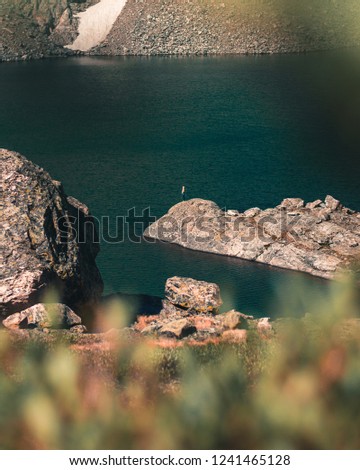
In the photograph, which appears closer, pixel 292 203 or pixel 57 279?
pixel 57 279

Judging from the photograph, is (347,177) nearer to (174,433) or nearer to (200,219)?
(200,219)

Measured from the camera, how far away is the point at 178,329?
36.5 m

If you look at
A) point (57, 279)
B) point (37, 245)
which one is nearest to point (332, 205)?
point (57, 279)

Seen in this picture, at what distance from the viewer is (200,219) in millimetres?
75625

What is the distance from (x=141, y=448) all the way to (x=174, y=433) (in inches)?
31.1

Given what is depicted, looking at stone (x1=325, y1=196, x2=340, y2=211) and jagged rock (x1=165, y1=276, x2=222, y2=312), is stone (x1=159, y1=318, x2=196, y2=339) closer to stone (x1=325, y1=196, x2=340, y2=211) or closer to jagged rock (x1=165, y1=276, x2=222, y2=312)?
jagged rock (x1=165, y1=276, x2=222, y2=312)

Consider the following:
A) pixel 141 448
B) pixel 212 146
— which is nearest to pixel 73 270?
pixel 141 448

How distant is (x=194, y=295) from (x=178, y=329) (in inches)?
610

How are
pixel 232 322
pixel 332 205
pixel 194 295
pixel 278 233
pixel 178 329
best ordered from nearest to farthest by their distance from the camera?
1. pixel 178 329
2. pixel 232 322
3. pixel 194 295
4. pixel 278 233
5. pixel 332 205

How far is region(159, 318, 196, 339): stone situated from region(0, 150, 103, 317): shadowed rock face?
729cm

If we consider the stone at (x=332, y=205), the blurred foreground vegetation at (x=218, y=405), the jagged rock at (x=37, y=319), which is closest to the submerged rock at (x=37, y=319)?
the jagged rock at (x=37, y=319)

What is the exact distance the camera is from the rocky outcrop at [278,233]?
67.7 metres

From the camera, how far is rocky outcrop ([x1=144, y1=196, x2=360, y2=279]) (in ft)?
222

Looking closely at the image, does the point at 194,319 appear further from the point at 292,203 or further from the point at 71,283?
the point at 292,203
